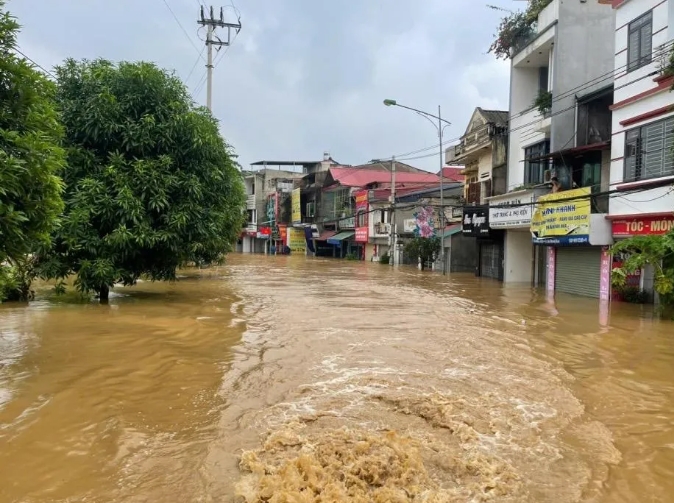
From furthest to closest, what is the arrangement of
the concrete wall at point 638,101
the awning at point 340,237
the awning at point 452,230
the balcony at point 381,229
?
1. the awning at point 340,237
2. the balcony at point 381,229
3. the awning at point 452,230
4. the concrete wall at point 638,101

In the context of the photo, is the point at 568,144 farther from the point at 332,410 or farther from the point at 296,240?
the point at 296,240

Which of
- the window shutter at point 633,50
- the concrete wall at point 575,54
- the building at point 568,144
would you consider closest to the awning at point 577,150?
the building at point 568,144

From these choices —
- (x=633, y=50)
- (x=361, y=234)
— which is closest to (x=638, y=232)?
(x=633, y=50)

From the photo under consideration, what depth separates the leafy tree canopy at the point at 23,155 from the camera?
5945 millimetres

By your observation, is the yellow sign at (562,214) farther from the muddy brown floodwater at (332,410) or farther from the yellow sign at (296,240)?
the yellow sign at (296,240)

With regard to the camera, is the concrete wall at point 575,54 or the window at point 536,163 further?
the window at point 536,163

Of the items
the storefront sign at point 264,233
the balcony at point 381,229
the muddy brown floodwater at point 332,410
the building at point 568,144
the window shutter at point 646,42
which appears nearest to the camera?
the muddy brown floodwater at point 332,410

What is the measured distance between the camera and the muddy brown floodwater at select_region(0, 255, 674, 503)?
4.41 meters

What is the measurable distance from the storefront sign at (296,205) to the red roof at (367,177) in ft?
23.5

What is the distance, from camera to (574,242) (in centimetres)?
1817

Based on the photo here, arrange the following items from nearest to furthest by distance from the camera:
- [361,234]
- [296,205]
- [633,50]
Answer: [633,50]
[361,234]
[296,205]

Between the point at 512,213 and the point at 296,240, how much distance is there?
3825 centimetres

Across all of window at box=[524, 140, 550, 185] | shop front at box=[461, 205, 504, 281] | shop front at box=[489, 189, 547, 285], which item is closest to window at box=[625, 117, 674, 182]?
window at box=[524, 140, 550, 185]

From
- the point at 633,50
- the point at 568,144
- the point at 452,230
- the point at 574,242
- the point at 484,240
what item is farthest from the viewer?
the point at 452,230
